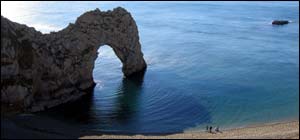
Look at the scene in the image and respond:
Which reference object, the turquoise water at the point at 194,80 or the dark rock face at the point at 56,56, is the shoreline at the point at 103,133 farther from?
the dark rock face at the point at 56,56

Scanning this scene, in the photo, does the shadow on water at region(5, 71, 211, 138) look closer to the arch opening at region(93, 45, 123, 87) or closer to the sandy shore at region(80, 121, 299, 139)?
the sandy shore at region(80, 121, 299, 139)

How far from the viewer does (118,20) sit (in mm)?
65000

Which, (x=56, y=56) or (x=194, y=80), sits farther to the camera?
(x=194, y=80)

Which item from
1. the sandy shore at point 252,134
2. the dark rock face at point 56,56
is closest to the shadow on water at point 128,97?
the dark rock face at point 56,56

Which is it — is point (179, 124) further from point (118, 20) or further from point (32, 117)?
point (118, 20)

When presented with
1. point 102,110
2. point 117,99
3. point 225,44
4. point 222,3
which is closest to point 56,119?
point 102,110

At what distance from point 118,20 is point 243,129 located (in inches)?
987

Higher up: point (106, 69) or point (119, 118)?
point (106, 69)

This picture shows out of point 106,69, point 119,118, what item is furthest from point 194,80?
point 119,118

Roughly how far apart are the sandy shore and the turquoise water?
2.20 meters

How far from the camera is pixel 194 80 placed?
225 ft

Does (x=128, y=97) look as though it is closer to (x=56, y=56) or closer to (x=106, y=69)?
(x=56, y=56)

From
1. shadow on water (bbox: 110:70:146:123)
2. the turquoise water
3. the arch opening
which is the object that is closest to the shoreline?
the turquoise water

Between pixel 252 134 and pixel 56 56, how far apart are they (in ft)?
78.9
